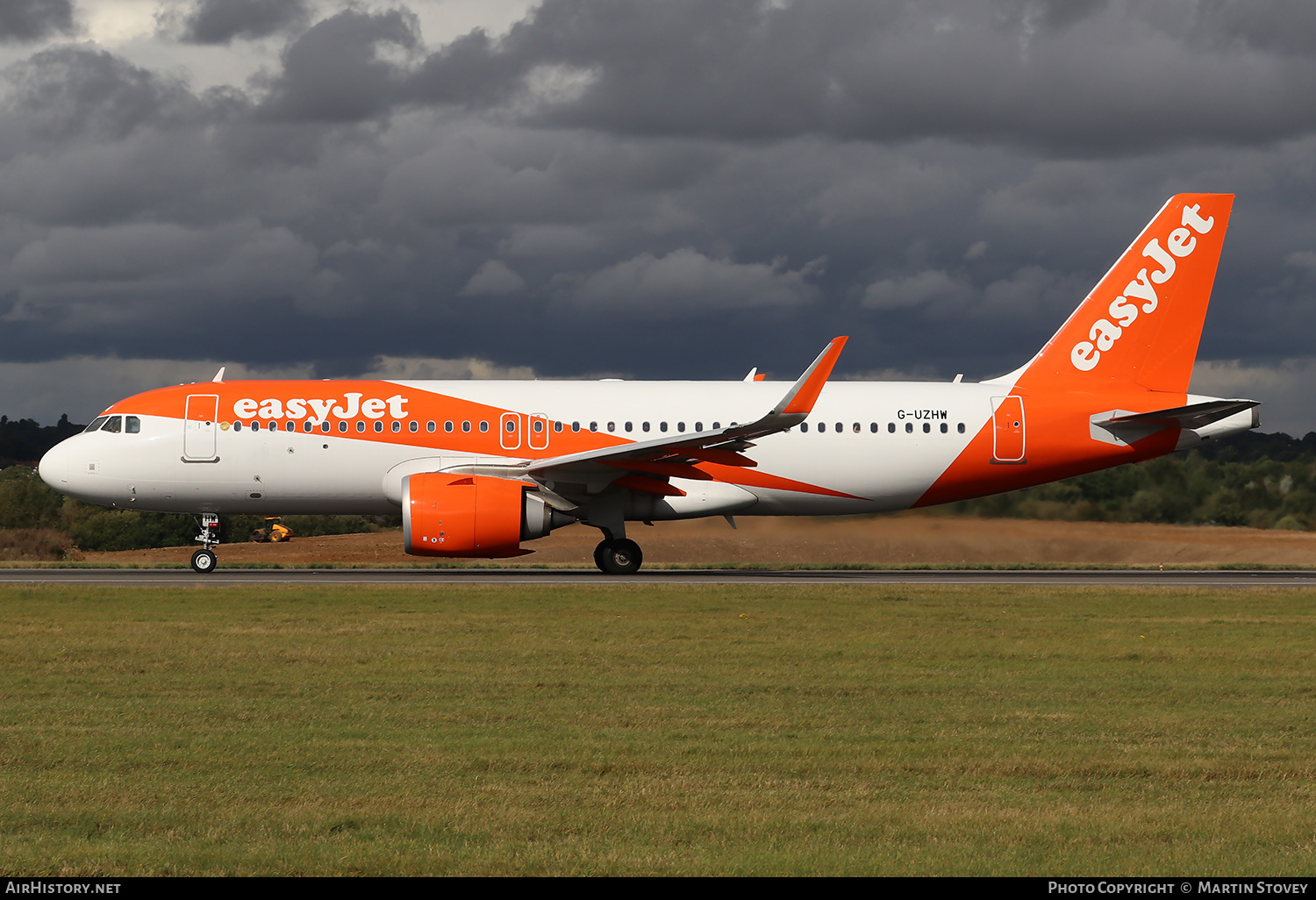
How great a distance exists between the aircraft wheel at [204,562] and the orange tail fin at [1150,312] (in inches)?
691

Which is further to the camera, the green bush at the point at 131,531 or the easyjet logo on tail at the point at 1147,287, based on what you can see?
the green bush at the point at 131,531

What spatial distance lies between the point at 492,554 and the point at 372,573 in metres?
3.75

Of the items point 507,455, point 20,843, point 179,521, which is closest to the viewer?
point 20,843

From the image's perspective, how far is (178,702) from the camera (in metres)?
10.8

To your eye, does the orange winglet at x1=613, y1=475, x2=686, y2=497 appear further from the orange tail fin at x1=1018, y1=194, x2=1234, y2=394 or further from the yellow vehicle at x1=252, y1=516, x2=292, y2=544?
the yellow vehicle at x1=252, y1=516, x2=292, y2=544

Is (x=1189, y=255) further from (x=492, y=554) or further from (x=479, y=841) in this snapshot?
(x=479, y=841)

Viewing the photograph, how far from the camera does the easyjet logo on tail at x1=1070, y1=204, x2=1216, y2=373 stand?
2830cm

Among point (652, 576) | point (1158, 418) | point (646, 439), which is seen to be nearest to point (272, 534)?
point (646, 439)

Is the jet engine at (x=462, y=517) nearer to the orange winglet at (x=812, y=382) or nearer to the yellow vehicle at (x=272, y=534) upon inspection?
the orange winglet at (x=812, y=382)

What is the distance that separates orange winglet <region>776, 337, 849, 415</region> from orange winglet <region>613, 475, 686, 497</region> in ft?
11.6

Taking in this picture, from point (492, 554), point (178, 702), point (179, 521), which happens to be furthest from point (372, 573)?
point (179, 521)

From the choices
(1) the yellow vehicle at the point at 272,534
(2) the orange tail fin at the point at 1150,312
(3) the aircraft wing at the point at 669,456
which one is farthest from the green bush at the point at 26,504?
(2) the orange tail fin at the point at 1150,312

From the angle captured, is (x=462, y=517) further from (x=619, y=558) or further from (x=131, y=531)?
(x=131, y=531)

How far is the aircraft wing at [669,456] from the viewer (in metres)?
23.4
